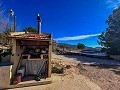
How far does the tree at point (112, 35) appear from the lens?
2088 cm

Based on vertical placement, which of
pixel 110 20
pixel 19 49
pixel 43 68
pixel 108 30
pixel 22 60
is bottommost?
pixel 43 68

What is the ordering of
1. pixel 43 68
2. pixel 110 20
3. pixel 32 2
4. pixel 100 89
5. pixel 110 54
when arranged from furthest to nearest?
pixel 110 20 → pixel 110 54 → pixel 32 2 → pixel 43 68 → pixel 100 89

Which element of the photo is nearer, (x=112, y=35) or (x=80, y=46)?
(x=112, y=35)

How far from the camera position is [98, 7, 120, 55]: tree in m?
20.9

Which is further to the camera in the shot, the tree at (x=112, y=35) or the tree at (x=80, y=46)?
the tree at (x=80, y=46)

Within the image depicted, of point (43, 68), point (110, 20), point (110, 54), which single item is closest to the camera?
point (43, 68)

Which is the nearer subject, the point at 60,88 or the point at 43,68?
the point at 60,88

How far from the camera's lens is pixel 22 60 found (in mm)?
8875

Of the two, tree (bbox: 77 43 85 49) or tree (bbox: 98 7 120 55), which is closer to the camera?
tree (bbox: 98 7 120 55)

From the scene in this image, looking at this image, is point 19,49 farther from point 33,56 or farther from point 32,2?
point 32,2

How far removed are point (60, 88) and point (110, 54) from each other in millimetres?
16049

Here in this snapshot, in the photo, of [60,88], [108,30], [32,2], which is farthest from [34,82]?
[108,30]

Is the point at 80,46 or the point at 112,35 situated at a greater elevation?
the point at 112,35

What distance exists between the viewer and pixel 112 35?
22.1 m
